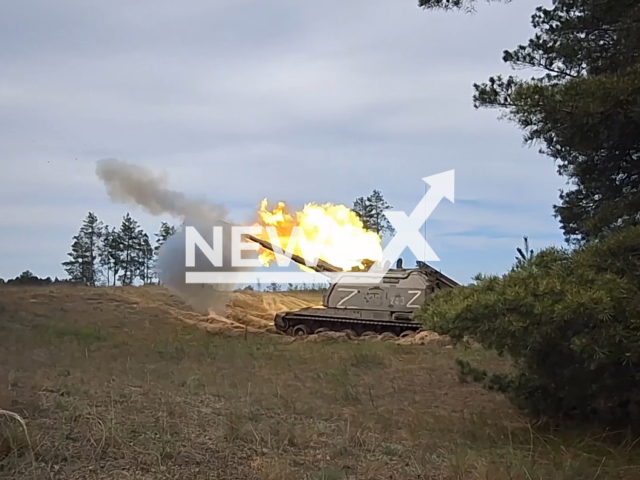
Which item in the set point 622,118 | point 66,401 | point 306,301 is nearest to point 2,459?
point 66,401

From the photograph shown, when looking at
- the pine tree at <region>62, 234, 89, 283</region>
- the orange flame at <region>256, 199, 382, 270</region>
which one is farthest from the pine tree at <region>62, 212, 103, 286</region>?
the orange flame at <region>256, 199, 382, 270</region>

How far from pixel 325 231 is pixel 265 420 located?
1542 centimetres

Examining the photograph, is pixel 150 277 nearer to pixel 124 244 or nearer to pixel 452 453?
pixel 124 244

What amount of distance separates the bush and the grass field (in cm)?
67

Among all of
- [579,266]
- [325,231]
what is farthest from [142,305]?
[579,266]

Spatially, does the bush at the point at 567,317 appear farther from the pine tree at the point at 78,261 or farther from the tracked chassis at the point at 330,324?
the pine tree at the point at 78,261

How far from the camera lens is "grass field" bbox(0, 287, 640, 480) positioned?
5.75m

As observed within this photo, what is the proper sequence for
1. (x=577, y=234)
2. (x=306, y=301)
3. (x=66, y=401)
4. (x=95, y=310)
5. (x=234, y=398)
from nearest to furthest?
(x=66, y=401) < (x=234, y=398) < (x=577, y=234) < (x=95, y=310) < (x=306, y=301)

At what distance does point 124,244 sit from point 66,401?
38.7 metres

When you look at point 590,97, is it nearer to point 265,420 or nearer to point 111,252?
point 265,420

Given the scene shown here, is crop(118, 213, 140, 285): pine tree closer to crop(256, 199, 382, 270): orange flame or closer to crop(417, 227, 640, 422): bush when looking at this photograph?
crop(256, 199, 382, 270): orange flame

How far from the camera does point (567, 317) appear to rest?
5379 millimetres

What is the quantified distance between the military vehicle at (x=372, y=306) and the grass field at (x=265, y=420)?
445 cm

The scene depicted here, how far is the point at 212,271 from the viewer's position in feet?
74.6
